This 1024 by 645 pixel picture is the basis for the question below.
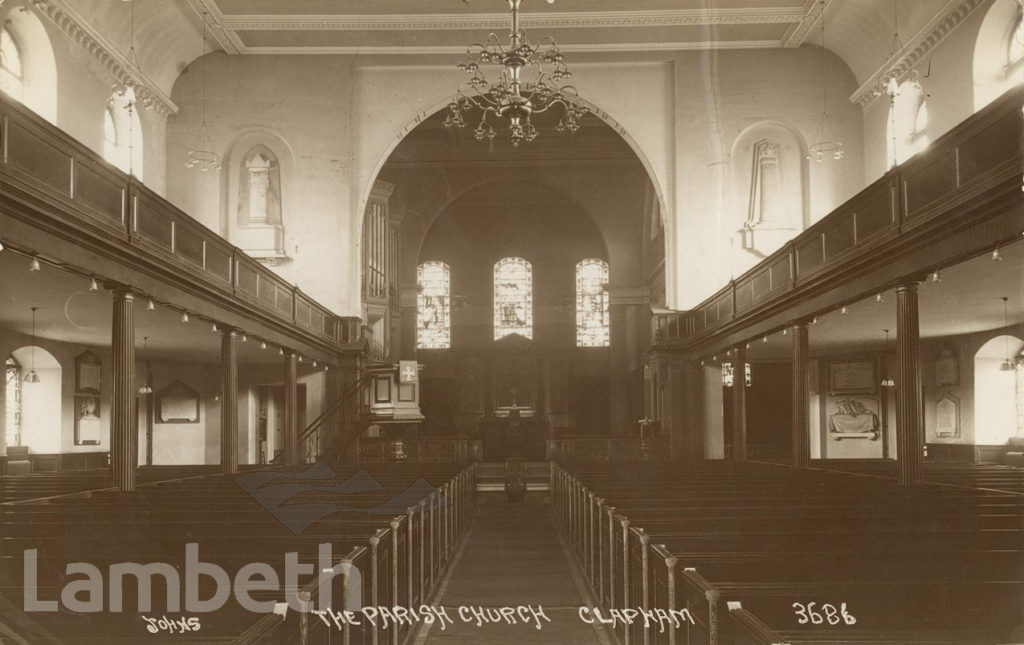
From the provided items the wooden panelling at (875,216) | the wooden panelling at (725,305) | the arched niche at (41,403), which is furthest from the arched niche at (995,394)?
the arched niche at (41,403)

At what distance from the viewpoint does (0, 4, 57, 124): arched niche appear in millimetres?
15953

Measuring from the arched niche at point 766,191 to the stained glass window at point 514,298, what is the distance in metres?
13.5

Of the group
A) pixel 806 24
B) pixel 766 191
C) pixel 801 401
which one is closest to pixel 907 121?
pixel 806 24

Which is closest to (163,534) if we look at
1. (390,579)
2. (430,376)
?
(390,579)

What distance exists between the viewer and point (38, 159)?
9.08 meters

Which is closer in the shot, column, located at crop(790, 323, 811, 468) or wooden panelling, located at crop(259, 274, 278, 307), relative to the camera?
column, located at crop(790, 323, 811, 468)

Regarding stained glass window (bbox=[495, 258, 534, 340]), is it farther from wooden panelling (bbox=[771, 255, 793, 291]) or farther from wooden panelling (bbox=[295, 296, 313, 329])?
wooden panelling (bbox=[771, 255, 793, 291])

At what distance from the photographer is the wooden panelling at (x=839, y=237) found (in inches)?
511

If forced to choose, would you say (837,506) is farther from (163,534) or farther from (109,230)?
(109,230)

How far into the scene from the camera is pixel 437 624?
8422 mm

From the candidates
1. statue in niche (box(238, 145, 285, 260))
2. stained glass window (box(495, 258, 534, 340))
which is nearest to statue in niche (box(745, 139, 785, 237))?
statue in niche (box(238, 145, 285, 260))

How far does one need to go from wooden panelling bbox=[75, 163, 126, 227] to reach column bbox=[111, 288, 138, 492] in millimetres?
1074

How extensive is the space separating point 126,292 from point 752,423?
18725 mm

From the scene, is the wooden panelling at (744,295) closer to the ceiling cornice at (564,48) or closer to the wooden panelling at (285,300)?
the ceiling cornice at (564,48)
